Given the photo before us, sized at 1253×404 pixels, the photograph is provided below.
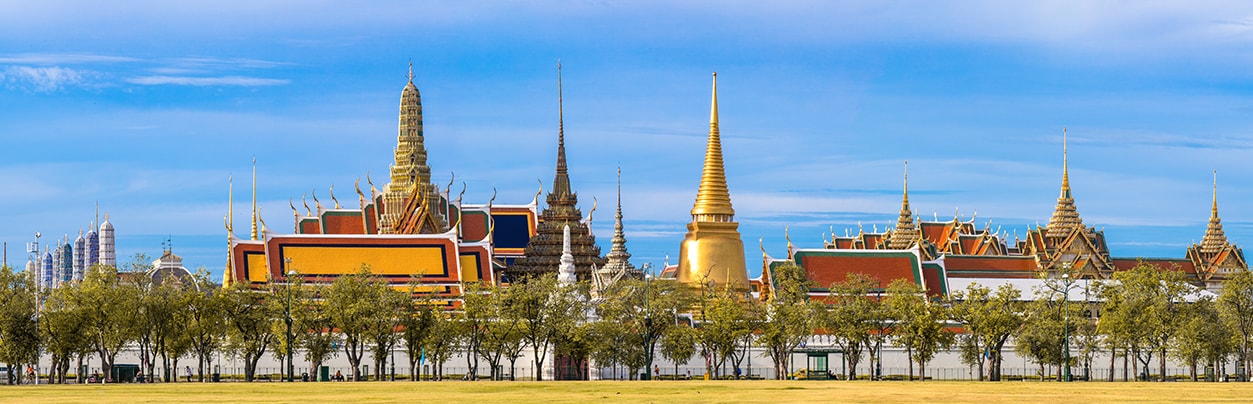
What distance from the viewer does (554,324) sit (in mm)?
80125

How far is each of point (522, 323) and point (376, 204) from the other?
5093 centimetres

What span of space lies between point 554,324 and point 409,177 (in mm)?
51430

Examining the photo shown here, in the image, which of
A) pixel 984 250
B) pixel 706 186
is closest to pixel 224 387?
pixel 706 186

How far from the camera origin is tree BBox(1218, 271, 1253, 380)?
8275 centimetres

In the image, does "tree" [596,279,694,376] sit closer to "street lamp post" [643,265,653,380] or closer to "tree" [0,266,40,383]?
"street lamp post" [643,265,653,380]

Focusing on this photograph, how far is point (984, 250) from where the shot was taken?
469ft

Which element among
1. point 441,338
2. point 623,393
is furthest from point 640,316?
point 623,393

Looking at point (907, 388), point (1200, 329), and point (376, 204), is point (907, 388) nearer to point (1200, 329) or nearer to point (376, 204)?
point (1200, 329)

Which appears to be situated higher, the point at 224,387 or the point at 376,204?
the point at 376,204

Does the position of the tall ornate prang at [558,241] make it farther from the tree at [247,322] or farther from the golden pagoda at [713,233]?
the tree at [247,322]

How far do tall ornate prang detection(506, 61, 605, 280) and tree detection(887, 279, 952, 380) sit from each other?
3503 cm

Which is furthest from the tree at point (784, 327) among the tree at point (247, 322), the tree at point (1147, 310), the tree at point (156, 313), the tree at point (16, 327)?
the tree at point (16, 327)

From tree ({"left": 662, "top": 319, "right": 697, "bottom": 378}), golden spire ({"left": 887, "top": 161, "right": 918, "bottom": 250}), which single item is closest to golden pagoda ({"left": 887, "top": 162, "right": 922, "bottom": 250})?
golden spire ({"left": 887, "top": 161, "right": 918, "bottom": 250})

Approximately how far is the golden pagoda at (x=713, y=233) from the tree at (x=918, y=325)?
29.7 m
